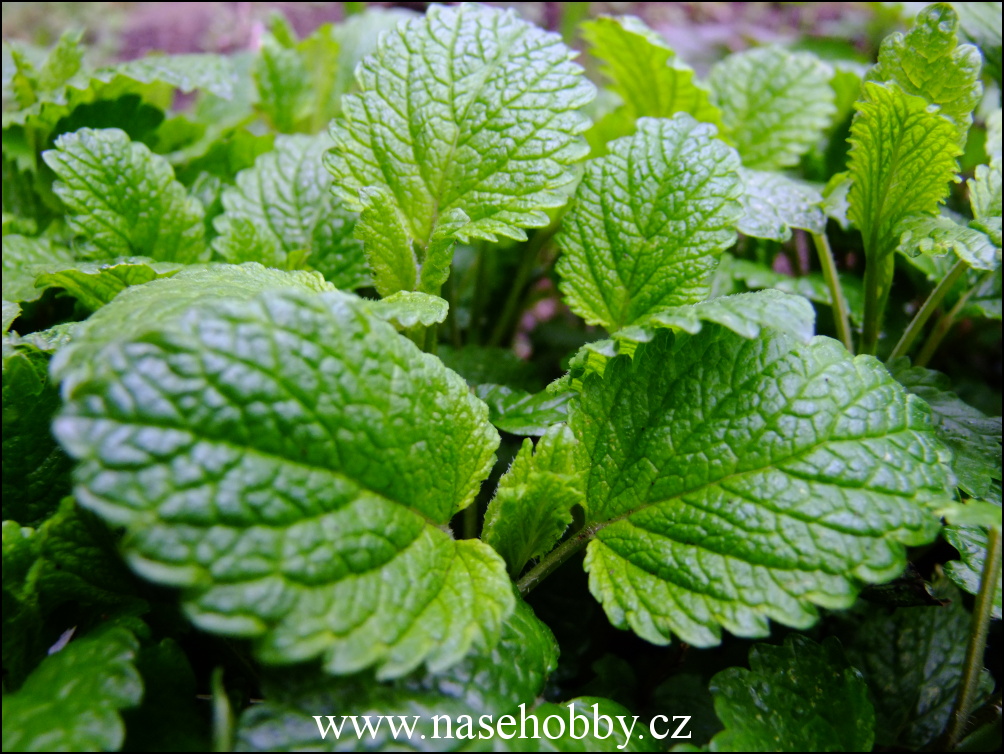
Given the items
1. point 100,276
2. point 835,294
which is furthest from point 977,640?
point 100,276

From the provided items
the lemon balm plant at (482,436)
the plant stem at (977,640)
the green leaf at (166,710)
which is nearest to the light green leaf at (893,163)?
the lemon balm plant at (482,436)

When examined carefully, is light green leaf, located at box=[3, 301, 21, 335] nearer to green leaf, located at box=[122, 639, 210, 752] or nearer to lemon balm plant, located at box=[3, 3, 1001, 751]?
lemon balm plant, located at box=[3, 3, 1001, 751]

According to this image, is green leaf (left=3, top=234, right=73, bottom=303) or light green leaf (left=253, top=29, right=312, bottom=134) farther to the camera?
light green leaf (left=253, top=29, right=312, bottom=134)

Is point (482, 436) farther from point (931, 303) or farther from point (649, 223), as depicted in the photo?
point (931, 303)

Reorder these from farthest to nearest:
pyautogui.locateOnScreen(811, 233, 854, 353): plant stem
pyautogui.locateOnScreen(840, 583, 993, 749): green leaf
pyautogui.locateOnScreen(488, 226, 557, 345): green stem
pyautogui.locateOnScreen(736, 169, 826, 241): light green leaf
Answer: pyautogui.locateOnScreen(488, 226, 557, 345): green stem, pyautogui.locateOnScreen(811, 233, 854, 353): plant stem, pyautogui.locateOnScreen(736, 169, 826, 241): light green leaf, pyautogui.locateOnScreen(840, 583, 993, 749): green leaf

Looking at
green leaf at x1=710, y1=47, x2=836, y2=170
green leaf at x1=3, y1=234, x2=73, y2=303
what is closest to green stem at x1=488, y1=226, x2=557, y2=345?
green leaf at x1=710, y1=47, x2=836, y2=170

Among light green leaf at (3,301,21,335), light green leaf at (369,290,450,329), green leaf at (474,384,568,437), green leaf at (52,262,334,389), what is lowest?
green leaf at (474,384,568,437)

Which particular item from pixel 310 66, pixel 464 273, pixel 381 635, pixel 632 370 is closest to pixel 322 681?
pixel 381 635

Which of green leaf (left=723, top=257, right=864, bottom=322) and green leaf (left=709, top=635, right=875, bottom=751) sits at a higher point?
green leaf (left=723, top=257, right=864, bottom=322)
